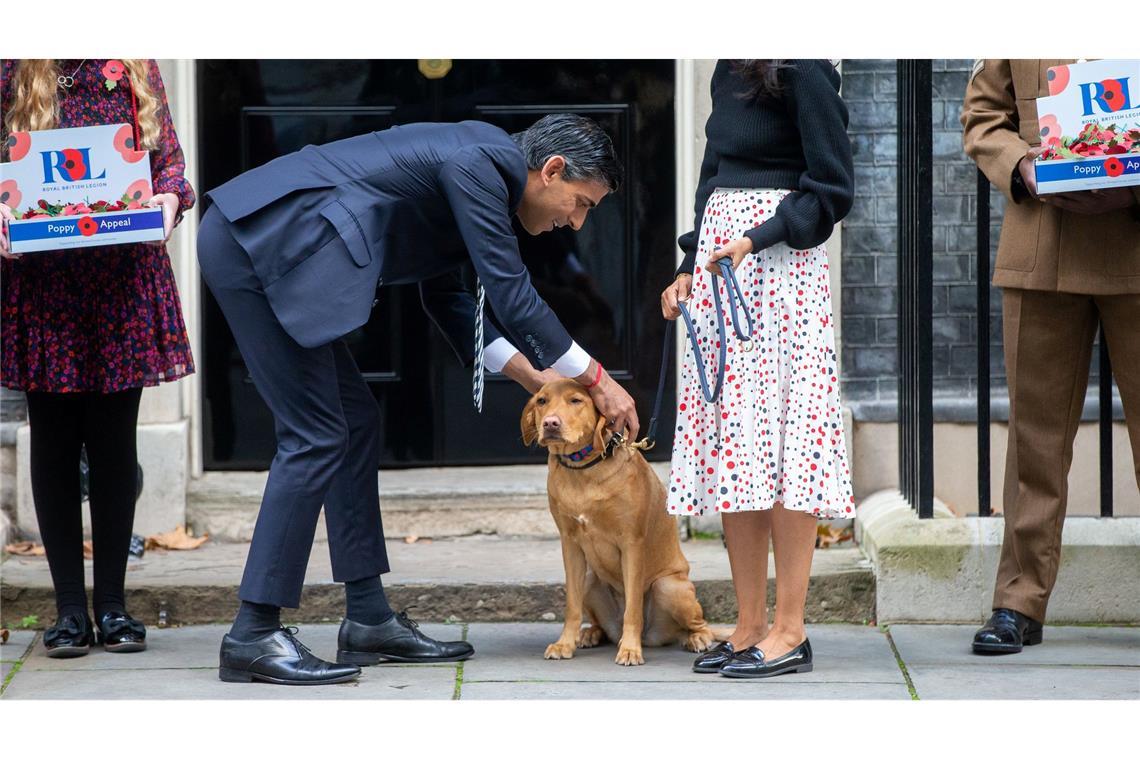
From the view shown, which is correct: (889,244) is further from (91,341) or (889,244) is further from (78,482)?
(78,482)

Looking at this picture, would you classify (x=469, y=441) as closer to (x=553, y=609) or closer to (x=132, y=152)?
(x=553, y=609)

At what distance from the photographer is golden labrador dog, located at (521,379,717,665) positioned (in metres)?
4.19

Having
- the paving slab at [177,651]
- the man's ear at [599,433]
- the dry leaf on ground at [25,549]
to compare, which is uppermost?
the man's ear at [599,433]

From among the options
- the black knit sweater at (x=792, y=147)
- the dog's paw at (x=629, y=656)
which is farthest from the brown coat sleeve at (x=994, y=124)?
the dog's paw at (x=629, y=656)

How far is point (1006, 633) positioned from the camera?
436cm

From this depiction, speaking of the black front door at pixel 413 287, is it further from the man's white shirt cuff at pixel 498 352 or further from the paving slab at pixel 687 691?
the paving slab at pixel 687 691

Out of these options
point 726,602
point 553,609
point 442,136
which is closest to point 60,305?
point 442,136

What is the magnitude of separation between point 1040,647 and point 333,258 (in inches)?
97.6

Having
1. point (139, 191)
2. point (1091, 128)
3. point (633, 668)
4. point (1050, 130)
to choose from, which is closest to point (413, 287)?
point (139, 191)

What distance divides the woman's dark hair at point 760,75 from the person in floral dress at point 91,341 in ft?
5.47

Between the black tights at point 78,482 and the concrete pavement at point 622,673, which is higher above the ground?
the black tights at point 78,482

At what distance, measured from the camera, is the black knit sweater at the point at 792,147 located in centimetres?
386

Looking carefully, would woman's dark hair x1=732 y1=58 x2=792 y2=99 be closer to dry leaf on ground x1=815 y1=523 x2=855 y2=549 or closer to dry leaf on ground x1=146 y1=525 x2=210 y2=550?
dry leaf on ground x1=815 y1=523 x2=855 y2=549

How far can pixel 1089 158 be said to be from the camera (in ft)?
13.0
